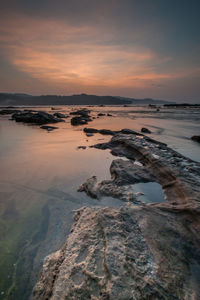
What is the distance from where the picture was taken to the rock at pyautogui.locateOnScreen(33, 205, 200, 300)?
1.14 meters

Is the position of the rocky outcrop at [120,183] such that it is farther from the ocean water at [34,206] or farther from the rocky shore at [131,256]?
the rocky shore at [131,256]

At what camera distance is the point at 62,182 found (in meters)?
3.50

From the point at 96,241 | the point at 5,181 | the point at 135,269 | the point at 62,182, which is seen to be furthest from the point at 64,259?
the point at 5,181

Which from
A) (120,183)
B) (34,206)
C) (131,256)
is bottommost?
(34,206)

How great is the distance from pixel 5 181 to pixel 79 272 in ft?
10.3

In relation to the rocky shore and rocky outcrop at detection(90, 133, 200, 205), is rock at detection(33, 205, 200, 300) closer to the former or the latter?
the rocky shore

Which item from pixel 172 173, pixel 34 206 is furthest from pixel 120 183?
pixel 34 206

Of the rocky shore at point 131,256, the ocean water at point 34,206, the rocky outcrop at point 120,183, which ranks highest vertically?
the rocky shore at point 131,256

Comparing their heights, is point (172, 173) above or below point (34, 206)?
above

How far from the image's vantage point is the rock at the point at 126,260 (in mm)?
1141

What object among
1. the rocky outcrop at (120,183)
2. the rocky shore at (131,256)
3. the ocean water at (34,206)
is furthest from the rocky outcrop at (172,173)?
the ocean water at (34,206)

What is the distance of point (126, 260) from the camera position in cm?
133

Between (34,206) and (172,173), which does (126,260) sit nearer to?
(34,206)

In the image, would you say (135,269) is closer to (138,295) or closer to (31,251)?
(138,295)
